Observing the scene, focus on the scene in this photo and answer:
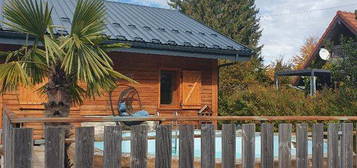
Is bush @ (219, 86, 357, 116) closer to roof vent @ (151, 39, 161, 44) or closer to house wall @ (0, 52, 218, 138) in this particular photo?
house wall @ (0, 52, 218, 138)

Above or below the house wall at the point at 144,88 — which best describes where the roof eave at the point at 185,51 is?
above

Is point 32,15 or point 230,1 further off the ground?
point 230,1

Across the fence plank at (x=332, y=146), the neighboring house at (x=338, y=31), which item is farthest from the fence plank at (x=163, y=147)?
the neighboring house at (x=338, y=31)

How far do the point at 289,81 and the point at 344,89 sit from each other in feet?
50.7

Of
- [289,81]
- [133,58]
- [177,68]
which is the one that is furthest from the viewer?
[289,81]

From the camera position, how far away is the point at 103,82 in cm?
465

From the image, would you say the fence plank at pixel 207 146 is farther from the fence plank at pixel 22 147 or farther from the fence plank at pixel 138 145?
the fence plank at pixel 22 147

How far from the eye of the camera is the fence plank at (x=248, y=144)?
3.82 metres

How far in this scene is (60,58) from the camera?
14.9 ft

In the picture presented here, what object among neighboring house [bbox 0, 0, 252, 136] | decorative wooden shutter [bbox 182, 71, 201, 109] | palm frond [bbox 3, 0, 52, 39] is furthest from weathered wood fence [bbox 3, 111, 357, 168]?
decorative wooden shutter [bbox 182, 71, 201, 109]

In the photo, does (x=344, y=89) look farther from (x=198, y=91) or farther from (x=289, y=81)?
(x=289, y=81)

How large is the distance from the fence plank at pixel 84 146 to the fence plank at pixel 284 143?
172 cm

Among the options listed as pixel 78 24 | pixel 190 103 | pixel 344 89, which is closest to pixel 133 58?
pixel 190 103

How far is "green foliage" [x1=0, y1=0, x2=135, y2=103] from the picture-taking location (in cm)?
439
